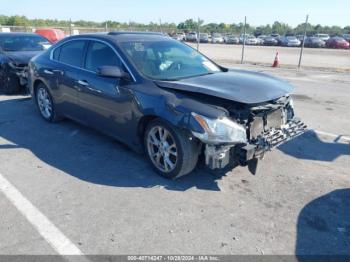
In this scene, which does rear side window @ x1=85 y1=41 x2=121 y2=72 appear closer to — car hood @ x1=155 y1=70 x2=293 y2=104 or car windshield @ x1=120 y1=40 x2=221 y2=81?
car windshield @ x1=120 y1=40 x2=221 y2=81

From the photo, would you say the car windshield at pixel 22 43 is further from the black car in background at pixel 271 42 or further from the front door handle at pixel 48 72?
the black car in background at pixel 271 42

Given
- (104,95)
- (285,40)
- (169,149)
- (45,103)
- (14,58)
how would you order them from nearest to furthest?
(169,149) < (104,95) < (45,103) < (14,58) < (285,40)

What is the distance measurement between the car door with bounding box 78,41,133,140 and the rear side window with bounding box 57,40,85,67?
215mm

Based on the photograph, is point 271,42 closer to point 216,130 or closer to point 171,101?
point 171,101

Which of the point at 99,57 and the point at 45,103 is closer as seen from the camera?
the point at 99,57

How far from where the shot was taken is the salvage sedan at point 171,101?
364 centimetres

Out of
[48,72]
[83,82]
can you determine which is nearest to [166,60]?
[83,82]

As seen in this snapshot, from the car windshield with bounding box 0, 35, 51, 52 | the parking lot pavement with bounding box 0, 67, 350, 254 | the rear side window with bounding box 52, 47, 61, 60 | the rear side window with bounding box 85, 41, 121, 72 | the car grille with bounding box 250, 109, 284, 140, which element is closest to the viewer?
the parking lot pavement with bounding box 0, 67, 350, 254

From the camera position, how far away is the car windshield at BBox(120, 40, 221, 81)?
437 centimetres

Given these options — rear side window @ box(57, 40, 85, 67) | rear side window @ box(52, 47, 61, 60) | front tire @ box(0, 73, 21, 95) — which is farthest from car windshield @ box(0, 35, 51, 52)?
rear side window @ box(57, 40, 85, 67)

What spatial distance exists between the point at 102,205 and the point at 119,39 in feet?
7.89

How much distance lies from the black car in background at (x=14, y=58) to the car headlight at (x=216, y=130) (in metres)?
6.46

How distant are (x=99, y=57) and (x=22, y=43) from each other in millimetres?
6104

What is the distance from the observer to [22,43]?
9.66 m
